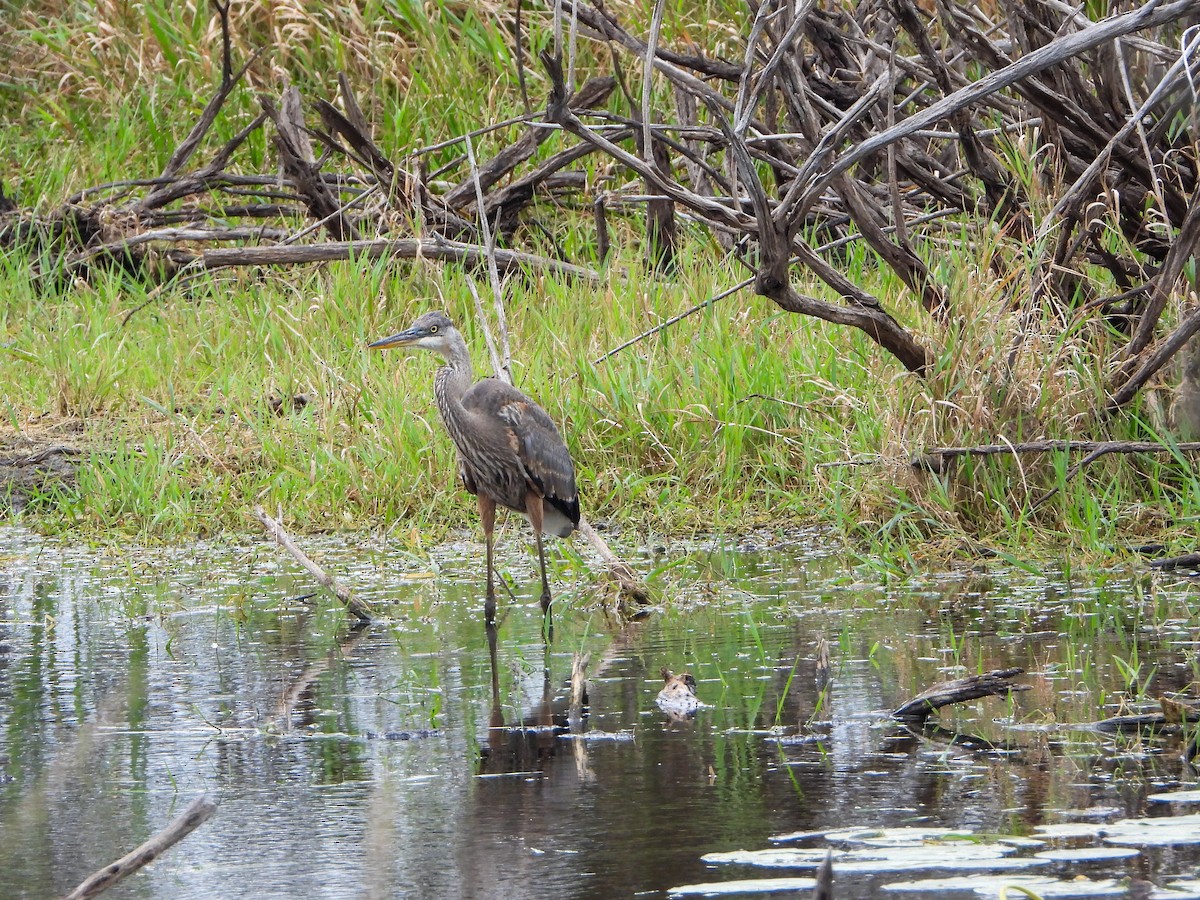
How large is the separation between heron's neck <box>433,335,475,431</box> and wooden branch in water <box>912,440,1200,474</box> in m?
1.55

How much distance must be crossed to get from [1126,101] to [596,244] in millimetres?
3598

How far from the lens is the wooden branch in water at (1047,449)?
18.4 ft

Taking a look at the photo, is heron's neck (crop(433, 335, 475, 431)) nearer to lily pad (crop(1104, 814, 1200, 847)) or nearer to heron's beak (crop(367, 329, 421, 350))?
heron's beak (crop(367, 329, 421, 350))

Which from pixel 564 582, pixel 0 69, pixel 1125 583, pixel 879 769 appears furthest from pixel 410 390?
pixel 0 69

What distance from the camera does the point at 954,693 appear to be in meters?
3.79

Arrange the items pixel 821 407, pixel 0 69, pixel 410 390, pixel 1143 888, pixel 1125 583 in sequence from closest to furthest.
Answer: pixel 1143 888 → pixel 1125 583 → pixel 821 407 → pixel 410 390 → pixel 0 69

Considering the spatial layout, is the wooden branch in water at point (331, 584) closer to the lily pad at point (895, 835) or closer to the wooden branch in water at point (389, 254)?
the lily pad at point (895, 835)

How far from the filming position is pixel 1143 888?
271cm

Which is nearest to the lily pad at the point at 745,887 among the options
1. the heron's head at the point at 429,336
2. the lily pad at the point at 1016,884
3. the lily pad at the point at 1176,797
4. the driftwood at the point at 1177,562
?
the lily pad at the point at 1016,884

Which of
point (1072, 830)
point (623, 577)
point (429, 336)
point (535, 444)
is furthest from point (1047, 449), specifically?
point (1072, 830)

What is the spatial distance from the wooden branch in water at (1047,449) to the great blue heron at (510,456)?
3.96ft

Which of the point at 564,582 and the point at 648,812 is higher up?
the point at 564,582

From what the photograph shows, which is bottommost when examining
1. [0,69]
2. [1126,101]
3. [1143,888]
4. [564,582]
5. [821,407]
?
[1143,888]

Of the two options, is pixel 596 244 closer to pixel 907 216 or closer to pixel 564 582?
pixel 907 216
